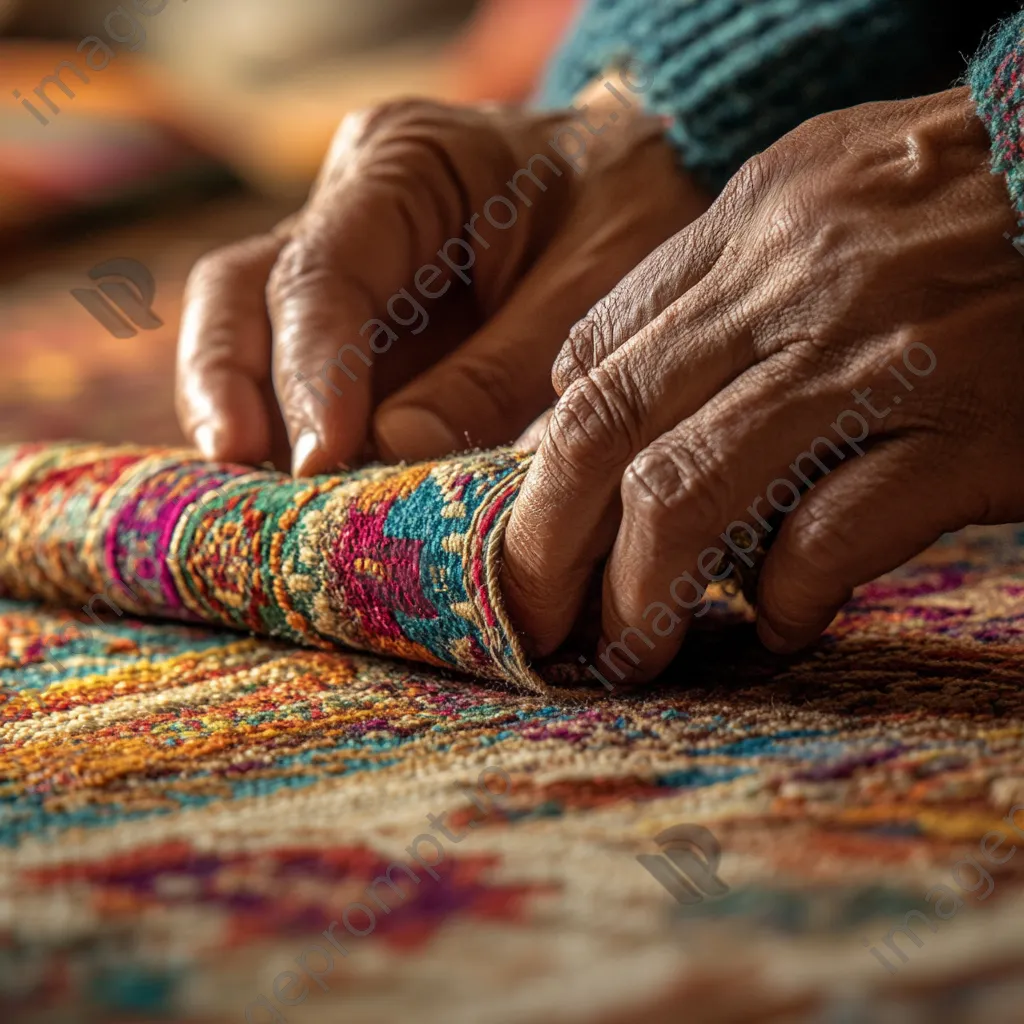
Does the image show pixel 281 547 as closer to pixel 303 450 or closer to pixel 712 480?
pixel 303 450

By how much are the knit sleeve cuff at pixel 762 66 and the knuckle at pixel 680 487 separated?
16.9 inches

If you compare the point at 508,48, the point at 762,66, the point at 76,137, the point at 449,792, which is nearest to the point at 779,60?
the point at 762,66

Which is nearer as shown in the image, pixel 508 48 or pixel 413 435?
pixel 413 435

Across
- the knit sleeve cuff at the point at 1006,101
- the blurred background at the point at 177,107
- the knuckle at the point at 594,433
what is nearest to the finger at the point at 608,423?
the knuckle at the point at 594,433

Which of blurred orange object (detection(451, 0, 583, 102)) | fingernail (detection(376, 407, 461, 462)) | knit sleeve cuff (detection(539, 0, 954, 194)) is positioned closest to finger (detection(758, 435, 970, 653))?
fingernail (detection(376, 407, 461, 462))

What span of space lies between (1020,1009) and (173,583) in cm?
56

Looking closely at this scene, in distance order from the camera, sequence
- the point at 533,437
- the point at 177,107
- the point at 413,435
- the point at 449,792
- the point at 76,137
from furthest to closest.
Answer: the point at 177,107 < the point at 76,137 < the point at 413,435 < the point at 533,437 < the point at 449,792

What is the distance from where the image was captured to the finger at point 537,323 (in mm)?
764

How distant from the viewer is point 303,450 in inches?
27.9

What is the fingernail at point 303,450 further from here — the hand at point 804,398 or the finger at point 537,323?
the hand at point 804,398

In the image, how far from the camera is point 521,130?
Result: 931mm

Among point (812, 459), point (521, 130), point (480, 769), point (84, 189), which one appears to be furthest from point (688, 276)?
point (84, 189)

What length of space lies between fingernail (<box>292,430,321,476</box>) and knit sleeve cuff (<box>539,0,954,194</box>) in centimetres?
39

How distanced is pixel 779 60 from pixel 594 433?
1.66 ft
